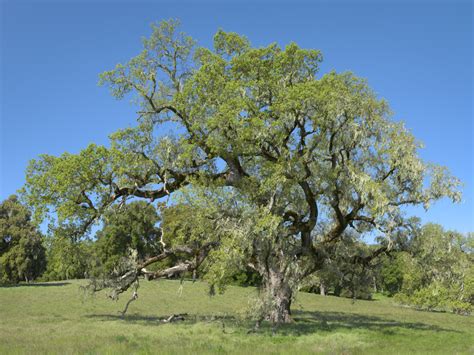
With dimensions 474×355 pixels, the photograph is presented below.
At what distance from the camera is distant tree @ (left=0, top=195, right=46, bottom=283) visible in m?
64.6

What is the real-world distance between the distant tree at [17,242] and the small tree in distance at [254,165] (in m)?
43.0

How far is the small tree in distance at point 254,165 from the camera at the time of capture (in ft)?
79.0

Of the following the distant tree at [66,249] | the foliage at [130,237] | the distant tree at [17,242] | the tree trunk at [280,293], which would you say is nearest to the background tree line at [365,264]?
the distant tree at [66,249]

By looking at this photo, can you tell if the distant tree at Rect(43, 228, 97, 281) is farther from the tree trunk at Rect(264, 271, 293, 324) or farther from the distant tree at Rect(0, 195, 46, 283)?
the distant tree at Rect(0, 195, 46, 283)

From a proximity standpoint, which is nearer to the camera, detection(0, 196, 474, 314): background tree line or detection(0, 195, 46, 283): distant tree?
detection(0, 196, 474, 314): background tree line

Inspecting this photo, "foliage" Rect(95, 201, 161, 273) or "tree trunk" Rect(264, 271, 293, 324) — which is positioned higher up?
"foliage" Rect(95, 201, 161, 273)

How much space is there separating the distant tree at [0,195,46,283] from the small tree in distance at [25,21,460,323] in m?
43.0

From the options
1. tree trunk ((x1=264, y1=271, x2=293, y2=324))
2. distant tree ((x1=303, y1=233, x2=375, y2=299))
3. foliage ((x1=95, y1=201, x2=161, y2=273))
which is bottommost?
tree trunk ((x1=264, y1=271, x2=293, y2=324))

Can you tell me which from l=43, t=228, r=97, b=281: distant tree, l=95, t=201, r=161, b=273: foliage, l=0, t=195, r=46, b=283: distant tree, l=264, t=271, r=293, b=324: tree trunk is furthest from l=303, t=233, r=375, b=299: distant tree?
l=0, t=195, r=46, b=283: distant tree

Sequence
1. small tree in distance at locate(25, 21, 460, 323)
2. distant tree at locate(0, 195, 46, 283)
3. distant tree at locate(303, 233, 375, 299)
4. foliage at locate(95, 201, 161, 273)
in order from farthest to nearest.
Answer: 1. foliage at locate(95, 201, 161, 273)
2. distant tree at locate(0, 195, 46, 283)
3. distant tree at locate(303, 233, 375, 299)
4. small tree in distance at locate(25, 21, 460, 323)

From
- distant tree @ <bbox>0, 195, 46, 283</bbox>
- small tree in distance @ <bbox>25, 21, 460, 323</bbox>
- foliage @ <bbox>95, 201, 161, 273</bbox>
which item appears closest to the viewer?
small tree in distance @ <bbox>25, 21, 460, 323</bbox>

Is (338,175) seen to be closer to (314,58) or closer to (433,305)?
(314,58)

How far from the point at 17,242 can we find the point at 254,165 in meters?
51.2

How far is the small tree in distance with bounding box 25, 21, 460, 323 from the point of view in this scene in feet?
79.0
